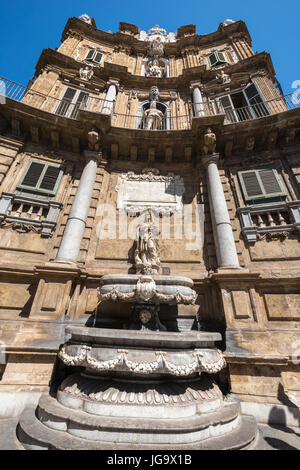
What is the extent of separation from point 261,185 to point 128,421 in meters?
7.75

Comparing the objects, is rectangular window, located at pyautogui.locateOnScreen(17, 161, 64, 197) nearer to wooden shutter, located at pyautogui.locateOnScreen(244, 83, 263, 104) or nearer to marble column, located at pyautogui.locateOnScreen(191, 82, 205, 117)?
marble column, located at pyautogui.locateOnScreen(191, 82, 205, 117)

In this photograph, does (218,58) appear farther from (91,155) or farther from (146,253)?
(146,253)

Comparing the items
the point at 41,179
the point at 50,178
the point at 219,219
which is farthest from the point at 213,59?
the point at 41,179

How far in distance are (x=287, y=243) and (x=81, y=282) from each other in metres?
6.35

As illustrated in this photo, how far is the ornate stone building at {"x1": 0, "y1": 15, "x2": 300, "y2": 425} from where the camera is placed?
4.54 metres

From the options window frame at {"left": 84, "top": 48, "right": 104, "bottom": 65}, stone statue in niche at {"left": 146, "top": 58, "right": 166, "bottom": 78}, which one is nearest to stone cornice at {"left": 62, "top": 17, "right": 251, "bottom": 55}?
stone statue in niche at {"left": 146, "top": 58, "right": 166, "bottom": 78}

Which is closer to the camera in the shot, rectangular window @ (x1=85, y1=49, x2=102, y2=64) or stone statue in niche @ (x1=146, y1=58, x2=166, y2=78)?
rectangular window @ (x1=85, y1=49, x2=102, y2=64)

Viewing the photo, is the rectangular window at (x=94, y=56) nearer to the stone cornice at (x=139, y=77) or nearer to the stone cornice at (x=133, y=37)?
the stone cornice at (x=139, y=77)

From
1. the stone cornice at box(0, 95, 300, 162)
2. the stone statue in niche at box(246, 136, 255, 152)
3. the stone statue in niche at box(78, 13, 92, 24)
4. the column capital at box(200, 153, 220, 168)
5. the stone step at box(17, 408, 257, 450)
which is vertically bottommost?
the stone step at box(17, 408, 257, 450)

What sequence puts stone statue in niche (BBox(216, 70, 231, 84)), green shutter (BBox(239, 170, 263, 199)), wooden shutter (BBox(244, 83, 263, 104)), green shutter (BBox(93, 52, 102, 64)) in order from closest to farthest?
green shutter (BBox(239, 170, 263, 199)) < wooden shutter (BBox(244, 83, 263, 104)) < stone statue in niche (BBox(216, 70, 231, 84)) < green shutter (BBox(93, 52, 102, 64))

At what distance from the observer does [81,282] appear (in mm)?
6086

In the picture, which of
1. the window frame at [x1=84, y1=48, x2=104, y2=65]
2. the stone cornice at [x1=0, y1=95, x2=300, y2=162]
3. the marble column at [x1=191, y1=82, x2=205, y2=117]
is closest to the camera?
the stone cornice at [x1=0, y1=95, x2=300, y2=162]

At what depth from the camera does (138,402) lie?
3047 mm

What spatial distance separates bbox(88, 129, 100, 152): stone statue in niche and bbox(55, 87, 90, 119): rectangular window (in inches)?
128
